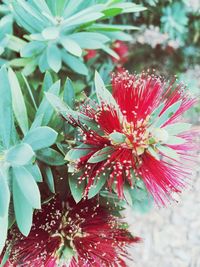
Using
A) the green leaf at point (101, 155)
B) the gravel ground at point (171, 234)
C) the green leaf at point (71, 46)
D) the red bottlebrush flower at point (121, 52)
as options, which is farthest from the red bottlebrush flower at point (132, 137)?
the red bottlebrush flower at point (121, 52)

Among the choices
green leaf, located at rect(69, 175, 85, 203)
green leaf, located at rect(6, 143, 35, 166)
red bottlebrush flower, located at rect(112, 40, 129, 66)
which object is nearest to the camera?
green leaf, located at rect(6, 143, 35, 166)

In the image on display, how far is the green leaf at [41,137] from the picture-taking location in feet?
2.16

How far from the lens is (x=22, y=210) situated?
27.9 inches

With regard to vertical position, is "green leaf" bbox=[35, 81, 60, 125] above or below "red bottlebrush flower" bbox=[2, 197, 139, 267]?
above

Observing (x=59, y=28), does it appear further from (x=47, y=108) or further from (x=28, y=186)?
(x=28, y=186)

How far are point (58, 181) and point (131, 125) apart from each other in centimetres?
22

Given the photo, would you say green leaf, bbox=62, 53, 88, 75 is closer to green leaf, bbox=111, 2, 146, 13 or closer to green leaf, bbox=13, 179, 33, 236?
green leaf, bbox=111, 2, 146, 13

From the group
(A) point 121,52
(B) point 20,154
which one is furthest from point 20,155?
(A) point 121,52

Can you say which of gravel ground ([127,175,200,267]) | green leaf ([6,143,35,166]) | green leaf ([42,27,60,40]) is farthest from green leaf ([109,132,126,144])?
gravel ground ([127,175,200,267])

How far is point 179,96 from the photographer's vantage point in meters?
0.72

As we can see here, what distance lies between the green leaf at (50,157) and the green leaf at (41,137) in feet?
0.19

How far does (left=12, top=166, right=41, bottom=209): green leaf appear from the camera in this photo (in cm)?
67

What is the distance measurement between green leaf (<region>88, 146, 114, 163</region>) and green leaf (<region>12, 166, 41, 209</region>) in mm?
93

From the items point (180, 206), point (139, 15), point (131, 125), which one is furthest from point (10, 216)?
point (139, 15)
